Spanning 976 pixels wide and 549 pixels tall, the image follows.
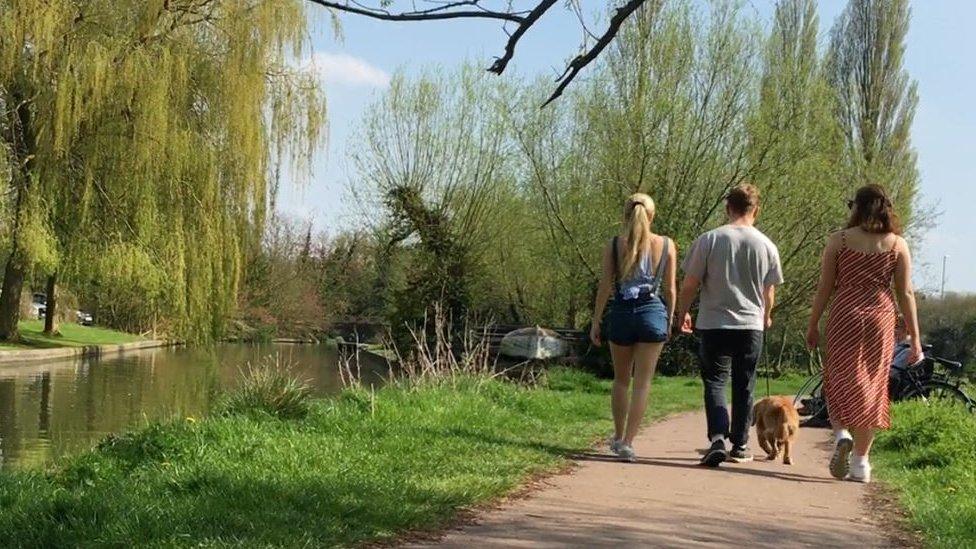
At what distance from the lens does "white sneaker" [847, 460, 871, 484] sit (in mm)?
6723

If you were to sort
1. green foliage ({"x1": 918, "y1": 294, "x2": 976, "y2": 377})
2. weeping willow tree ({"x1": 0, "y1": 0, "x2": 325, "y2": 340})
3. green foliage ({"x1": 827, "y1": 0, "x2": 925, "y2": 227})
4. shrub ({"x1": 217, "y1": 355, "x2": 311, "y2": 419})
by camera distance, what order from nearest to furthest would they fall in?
shrub ({"x1": 217, "y1": 355, "x2": 311, "y2": 419}) → weeping willow tree ({"x1": 0, "y1": 0, "x2": 325, "y2": 340}) → green foliage ({"x1": 918, "y1": 294, "x2": 976, "y2": 377}) → green foliage ({"x1": 827, "y1": 0, "x2": 925, "y2": 227})

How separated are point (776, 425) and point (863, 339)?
0.98 meters

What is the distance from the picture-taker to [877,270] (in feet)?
21.6

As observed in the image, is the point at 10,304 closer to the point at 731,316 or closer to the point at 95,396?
the point at 95,396

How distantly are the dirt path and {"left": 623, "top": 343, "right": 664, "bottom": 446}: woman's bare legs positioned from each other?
250 mm

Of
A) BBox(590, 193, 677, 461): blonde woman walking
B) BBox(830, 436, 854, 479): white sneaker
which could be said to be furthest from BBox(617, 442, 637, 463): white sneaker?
BBox(830, 436, 854, 479): white sneaker

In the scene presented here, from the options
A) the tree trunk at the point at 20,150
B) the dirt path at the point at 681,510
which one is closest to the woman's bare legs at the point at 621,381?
the dirt path at the point at 681,510

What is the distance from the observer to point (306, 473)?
5914 millimetres

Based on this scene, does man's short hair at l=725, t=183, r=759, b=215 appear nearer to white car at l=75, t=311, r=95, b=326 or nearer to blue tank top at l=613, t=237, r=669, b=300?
blue tank top at l=613, t=237, r=669, b=300

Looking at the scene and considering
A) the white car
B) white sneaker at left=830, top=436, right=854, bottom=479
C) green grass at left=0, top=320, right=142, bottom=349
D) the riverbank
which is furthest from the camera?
the white car

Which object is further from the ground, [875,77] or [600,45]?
[875,77]

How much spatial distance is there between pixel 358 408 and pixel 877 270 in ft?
14.4

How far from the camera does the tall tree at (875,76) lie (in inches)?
1334

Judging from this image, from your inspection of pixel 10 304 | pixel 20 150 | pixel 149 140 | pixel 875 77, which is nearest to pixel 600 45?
pixel 149 140
